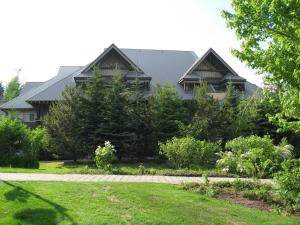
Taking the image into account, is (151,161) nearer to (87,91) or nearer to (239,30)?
(87,91)

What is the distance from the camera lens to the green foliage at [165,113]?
27594mm

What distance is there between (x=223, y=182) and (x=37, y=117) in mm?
25007

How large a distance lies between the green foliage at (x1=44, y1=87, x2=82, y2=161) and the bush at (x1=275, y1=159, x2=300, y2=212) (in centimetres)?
1866

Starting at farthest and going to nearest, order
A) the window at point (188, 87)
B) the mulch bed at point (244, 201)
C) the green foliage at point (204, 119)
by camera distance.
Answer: the window at point (188, 87), the green foliage at point (204, 119), the mulch bed at point (244, 201)

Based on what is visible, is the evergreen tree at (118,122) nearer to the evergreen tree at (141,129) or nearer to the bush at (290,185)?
the evergreen tree at (141,129)

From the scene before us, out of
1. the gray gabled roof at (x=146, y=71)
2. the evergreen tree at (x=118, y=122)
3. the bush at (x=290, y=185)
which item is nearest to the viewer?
the bush at (x=290, y=185)

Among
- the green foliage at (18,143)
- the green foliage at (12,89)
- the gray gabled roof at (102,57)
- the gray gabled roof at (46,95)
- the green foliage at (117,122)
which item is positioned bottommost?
the green foliage at (18,143)

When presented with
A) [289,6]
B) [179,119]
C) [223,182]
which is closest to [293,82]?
[289,6]

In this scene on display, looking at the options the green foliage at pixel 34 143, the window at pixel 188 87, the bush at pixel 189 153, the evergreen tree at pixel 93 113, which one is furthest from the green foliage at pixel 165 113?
the green foliage at pixel 34 143

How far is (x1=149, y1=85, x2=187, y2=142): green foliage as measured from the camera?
27594mm

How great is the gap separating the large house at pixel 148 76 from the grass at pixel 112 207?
23.0m

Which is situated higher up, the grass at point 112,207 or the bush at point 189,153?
the bush at point 189,153

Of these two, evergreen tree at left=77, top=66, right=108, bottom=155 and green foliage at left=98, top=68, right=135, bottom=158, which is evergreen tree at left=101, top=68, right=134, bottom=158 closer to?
green foliage at left=98, top=68, right=135, bottom=158

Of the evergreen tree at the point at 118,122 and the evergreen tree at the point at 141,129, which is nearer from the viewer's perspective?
the evergreen tree at the point at 118,122
